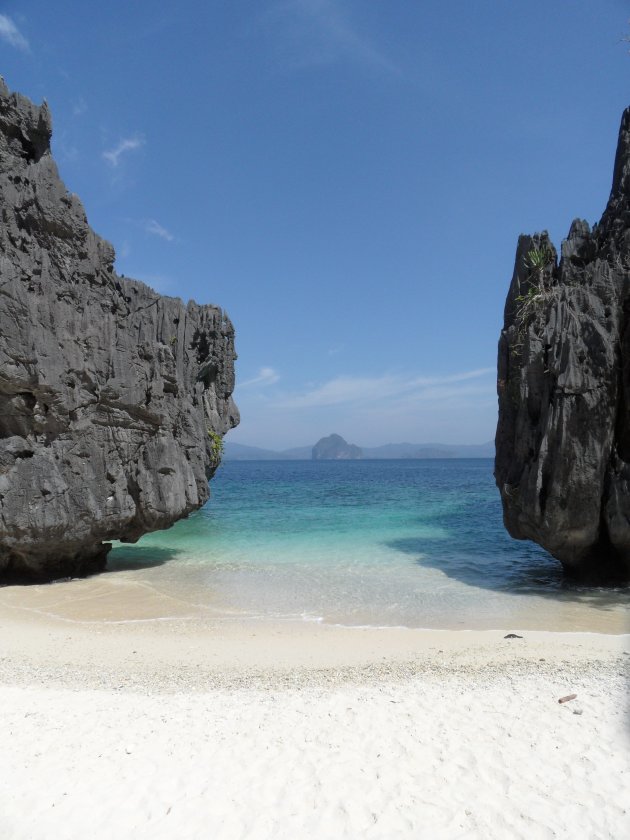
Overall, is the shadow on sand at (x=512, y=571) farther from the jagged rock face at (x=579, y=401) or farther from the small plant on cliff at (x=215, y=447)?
the small plant on cliff at (x=215, y=447)

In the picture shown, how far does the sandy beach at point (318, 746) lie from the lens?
15.8ft

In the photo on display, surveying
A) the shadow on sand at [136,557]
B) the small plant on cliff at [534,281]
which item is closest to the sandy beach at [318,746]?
the shadow on sand at [136,557]

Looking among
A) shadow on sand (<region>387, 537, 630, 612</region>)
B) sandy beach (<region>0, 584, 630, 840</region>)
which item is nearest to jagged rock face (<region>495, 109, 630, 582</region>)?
shadow on sand (<region>387, 537, 630, 612</region>)

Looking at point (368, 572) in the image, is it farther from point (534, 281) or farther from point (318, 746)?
point (318, 746)

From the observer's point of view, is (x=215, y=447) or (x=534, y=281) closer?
(x=534, y=281)

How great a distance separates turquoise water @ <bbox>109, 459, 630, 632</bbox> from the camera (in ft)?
43.3

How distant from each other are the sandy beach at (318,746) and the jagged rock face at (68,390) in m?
6.41

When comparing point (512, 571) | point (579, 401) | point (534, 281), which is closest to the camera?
point (579, 401)

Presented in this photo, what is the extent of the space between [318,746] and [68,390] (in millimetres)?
12575

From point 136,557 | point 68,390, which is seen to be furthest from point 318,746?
point 136,557

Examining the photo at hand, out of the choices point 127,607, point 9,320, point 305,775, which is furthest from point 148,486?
point 305,775

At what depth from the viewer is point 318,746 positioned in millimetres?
5969

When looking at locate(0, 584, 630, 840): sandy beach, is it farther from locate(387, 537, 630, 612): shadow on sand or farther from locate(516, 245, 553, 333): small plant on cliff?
locate(516, 245, 553, 333): small plant on cliff

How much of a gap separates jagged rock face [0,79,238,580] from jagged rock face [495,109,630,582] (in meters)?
11.3
